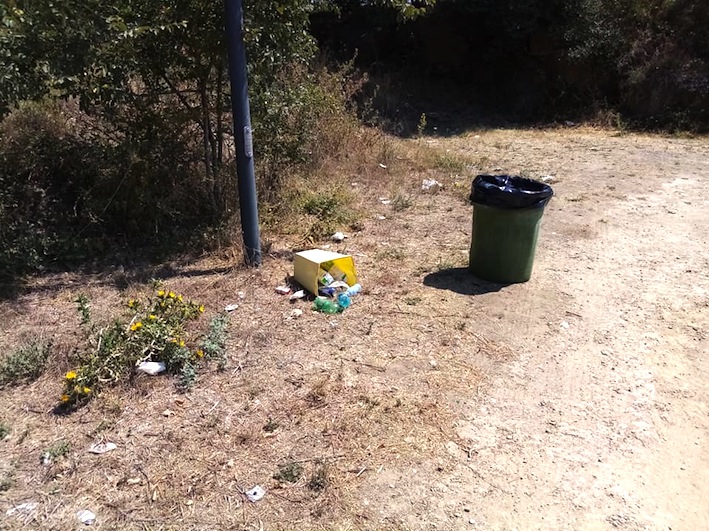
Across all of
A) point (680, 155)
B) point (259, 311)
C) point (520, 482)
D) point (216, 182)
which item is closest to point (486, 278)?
point (259, 311)

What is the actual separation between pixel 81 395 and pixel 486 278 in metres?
2.98

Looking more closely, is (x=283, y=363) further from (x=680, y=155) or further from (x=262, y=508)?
(x=680, y=155)

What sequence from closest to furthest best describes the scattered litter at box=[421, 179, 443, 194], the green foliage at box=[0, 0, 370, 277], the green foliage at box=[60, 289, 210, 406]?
the green foliage at box=[60, 289, 210, 406] → the green foliage at box=[0, 0, 370, 277] → the scattered litter at box=[421, 179, 443, 194]

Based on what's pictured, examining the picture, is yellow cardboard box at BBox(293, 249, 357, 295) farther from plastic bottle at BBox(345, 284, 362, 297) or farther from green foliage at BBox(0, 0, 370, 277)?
green foliage at BBox(0, 0, 370, 277)

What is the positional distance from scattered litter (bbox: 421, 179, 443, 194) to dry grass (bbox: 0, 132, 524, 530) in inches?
93.4

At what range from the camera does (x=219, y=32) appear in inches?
185

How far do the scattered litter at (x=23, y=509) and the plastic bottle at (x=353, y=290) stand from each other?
7.84 ft

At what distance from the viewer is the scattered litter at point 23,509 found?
259 centimetres

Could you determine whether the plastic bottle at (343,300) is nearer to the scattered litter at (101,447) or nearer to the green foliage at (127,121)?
the green foliage at (127,121)

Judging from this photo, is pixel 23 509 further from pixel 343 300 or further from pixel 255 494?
pixel 343 300

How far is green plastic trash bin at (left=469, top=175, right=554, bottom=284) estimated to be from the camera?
Answer: 446 centimetres

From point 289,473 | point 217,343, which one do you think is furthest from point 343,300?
point 289,473

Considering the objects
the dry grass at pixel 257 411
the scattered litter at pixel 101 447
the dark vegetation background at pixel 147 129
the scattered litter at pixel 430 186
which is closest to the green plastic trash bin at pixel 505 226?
the dry grass at pixel 257 411

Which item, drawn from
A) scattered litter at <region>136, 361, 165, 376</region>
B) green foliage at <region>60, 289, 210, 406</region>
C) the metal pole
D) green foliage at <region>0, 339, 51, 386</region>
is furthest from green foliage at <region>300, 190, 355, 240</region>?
green foliage at <region>0, 339, 51, 386</region>
